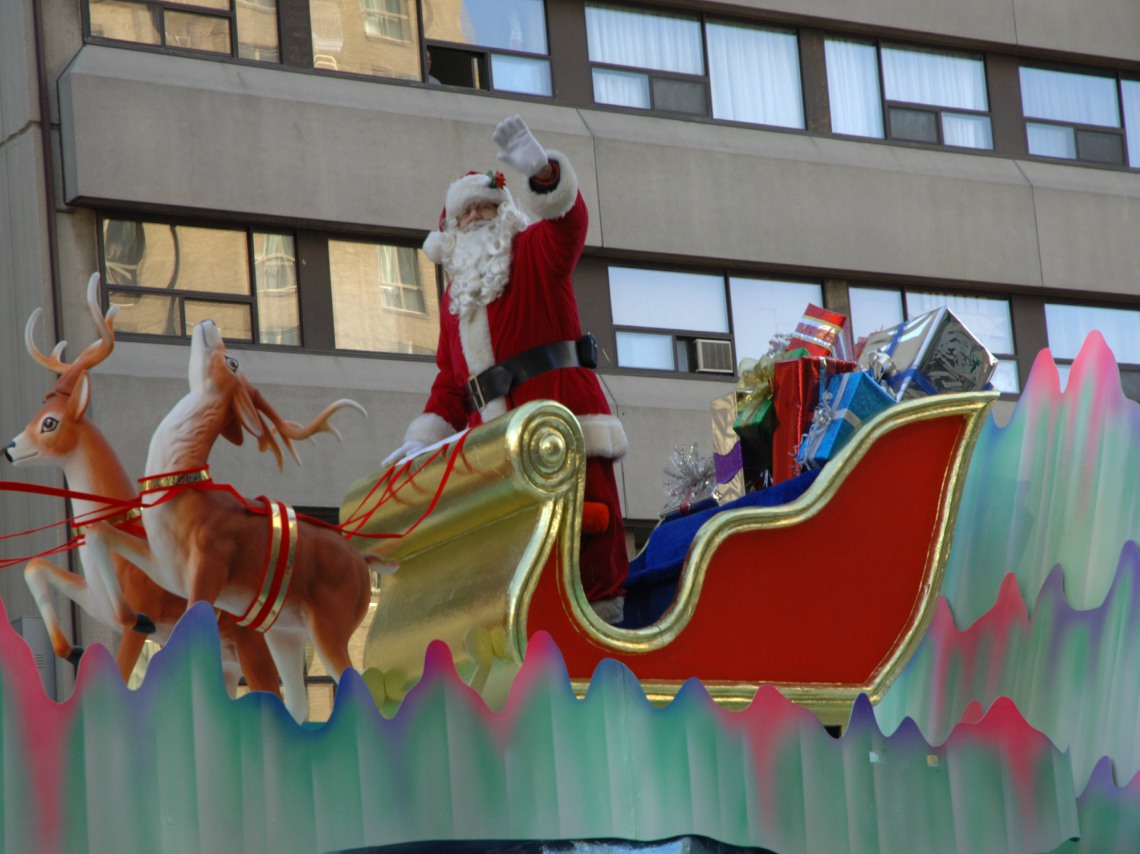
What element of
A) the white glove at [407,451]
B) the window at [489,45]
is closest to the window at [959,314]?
the window at [489,45]

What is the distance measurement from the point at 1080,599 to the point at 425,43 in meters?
9.46

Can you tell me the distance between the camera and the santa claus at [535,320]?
504 cm

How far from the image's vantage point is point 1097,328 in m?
16.5

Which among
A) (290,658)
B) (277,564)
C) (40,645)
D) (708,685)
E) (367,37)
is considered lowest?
(708,685)

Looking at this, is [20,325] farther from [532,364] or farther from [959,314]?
[959,314]

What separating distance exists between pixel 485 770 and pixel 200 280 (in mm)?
8622

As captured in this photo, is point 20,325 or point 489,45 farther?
point 489,45

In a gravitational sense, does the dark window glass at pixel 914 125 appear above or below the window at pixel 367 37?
below

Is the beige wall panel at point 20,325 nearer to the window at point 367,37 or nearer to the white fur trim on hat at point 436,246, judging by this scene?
the window at point 367,37

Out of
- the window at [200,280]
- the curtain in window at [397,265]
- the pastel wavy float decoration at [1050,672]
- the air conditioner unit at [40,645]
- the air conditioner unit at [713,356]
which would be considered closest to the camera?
the pastel wavy float decoration at [1050,672]

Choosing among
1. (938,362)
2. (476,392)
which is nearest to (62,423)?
(476,392)

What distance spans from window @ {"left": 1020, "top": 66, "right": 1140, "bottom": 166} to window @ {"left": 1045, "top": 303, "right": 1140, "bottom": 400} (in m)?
1.62

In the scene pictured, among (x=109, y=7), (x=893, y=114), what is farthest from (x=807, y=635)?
(x=893, y=114)

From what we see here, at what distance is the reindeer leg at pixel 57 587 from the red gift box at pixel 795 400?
2709 mm
